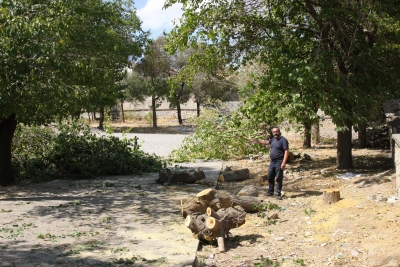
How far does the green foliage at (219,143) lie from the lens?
1698 centimetres

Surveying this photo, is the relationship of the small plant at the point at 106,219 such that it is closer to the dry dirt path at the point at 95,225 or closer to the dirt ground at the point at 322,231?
the dry dirt path at the point at 95,225

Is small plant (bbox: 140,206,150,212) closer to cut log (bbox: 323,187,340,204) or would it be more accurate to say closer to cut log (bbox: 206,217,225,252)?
cut log (bbox: 206,217,225,252)

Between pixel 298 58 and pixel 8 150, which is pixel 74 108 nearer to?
pixel 8 150

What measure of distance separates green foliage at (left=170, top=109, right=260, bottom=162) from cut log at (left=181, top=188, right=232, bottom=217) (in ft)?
28.5

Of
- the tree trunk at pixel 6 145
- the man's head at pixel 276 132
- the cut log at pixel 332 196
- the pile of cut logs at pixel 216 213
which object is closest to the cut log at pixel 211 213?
the pile of cut logs at pixel 216 213

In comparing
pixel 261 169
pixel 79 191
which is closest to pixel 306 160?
pixel 261 169

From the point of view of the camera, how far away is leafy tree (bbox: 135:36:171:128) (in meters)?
39.9

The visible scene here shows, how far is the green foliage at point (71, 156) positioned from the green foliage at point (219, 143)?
2744 mm

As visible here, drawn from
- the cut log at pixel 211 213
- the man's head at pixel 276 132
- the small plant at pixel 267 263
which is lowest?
the small plant at pixel 267 263

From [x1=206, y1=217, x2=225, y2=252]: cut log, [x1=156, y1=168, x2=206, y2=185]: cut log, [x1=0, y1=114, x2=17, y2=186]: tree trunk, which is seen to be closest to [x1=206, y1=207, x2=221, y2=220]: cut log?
[x1=206, y1=217, x2=225, y2=252]: cut log

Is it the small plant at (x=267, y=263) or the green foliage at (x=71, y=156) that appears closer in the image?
the small plant at (x=267, y=263)

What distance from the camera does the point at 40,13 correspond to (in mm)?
Result: 9797

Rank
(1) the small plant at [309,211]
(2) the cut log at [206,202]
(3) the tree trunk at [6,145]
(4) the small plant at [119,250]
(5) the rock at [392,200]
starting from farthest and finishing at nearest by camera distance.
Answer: (3) the tree trunk at [6,145] → (1) the small plant at [309,211] → (5) the rock at [392,200] → (2) the cut log at [206,202] → (4) the small plant at [119,250]

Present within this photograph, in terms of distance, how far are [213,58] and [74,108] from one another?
4234mm
